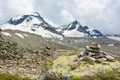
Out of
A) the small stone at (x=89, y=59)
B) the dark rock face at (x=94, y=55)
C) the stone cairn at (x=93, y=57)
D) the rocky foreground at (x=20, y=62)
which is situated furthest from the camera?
the rocky foreground at (x=20, y=62)

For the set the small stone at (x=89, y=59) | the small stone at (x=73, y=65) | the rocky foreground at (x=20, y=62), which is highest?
the small stone at (x=89, y=59)

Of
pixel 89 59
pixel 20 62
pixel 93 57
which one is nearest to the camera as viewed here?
pixel 89 59

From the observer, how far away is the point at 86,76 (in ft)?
53.9

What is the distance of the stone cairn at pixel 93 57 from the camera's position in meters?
17.2

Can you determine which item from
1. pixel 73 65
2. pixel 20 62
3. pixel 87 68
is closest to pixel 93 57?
pixel 87 68

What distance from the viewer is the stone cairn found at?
17172 mm

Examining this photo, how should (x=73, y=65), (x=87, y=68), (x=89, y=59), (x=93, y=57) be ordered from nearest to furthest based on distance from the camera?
1. (x=87, y=68)
2. (x=73, y=65)
3. (x=89, y=59)
4. (x=93, y=57)

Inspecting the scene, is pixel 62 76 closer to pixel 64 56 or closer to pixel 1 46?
pixel 64 56

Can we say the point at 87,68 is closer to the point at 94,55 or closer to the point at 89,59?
the point at 89,59

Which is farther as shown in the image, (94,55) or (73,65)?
(94,55)

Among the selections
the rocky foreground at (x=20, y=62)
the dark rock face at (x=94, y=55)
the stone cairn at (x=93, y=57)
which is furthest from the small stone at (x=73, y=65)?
the rocky foreground at (x=20, y=62)

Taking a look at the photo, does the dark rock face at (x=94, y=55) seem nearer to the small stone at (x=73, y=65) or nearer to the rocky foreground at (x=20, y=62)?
the small stone at (x=73, y=65)

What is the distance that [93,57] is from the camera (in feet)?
57.9

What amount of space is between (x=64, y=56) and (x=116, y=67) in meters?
3.52
